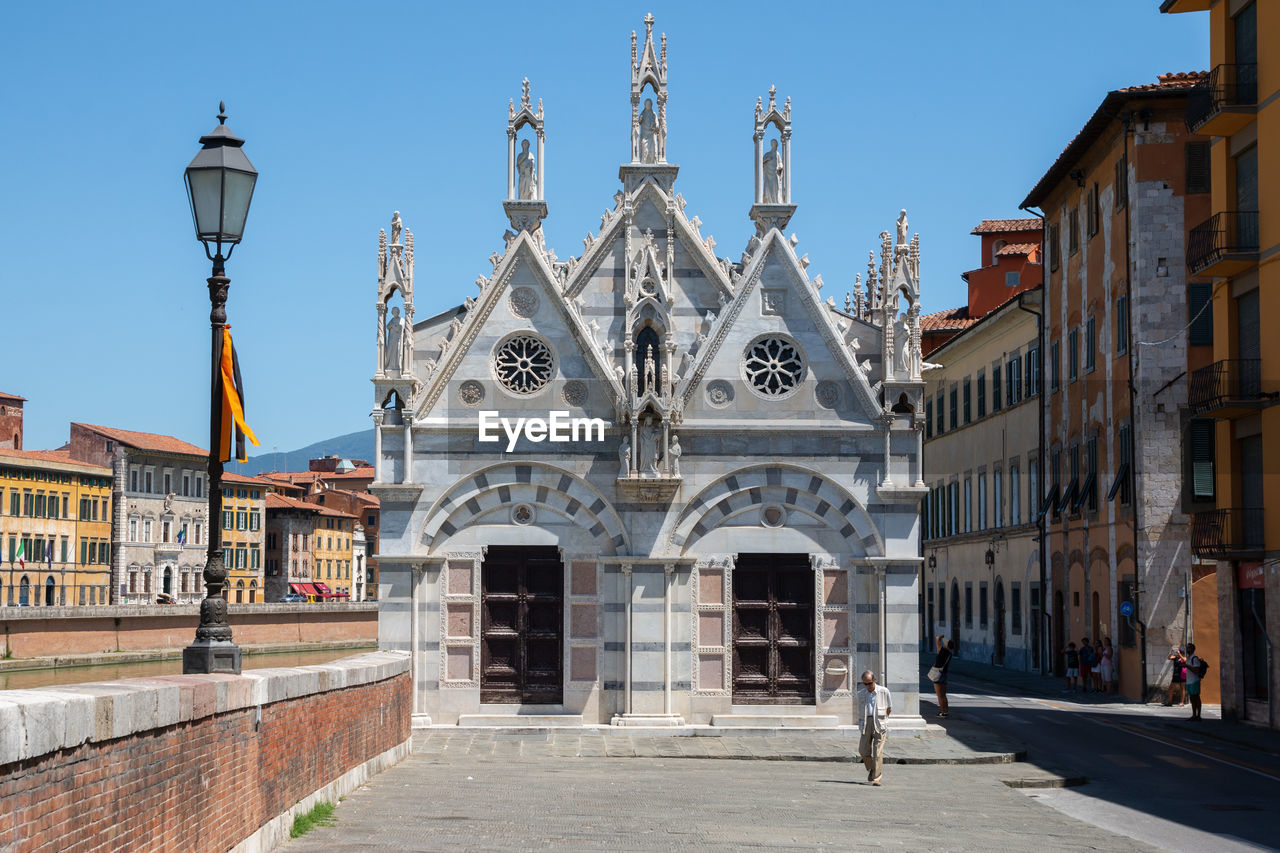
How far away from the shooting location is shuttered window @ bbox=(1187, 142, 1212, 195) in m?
40.6

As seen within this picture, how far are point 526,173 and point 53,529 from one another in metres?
79.8

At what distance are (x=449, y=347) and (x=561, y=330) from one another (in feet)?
6.52

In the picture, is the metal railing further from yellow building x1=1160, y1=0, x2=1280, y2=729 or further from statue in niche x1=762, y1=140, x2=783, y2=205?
statue in niche x1=762, y1=140, x2=783, y2=205

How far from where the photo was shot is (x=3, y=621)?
196 feet

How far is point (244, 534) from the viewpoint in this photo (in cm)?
12606

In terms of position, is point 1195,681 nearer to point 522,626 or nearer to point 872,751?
point 522,626

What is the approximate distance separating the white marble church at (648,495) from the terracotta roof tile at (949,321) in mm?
40817

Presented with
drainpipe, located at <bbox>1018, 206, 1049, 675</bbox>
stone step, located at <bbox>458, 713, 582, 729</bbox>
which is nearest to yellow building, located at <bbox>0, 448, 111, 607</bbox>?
drainpipe, located at <bbox>1018, 206, 1049, 675</bbox>

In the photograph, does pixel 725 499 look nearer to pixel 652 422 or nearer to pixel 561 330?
pixel 652 422

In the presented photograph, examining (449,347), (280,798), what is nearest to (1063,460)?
(449,347)

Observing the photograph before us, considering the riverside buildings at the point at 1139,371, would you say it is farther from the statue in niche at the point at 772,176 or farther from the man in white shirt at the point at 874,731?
the man in white shirt at the point at 874,731

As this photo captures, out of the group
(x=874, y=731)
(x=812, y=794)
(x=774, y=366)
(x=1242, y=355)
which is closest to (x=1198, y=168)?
(x=1242, y=355)

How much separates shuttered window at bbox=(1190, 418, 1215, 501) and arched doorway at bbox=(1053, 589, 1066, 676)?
14.6 metres

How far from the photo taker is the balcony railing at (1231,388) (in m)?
32.8
